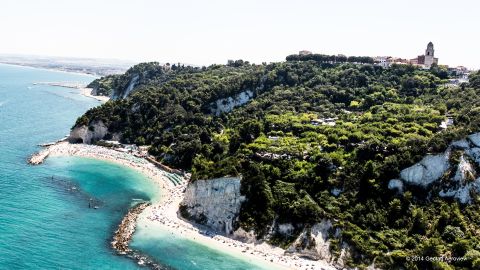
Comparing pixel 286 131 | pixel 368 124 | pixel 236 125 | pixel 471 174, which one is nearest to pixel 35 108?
Answer: pixel 236 125

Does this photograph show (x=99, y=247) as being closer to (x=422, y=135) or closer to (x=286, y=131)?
(x=286, y=131)

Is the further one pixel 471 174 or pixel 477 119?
pixel 477 119

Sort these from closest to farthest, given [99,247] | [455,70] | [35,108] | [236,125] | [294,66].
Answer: [99,247]
[236,125]
[455,70]
[294,66]
[35,108]

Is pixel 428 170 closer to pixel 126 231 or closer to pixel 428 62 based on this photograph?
pixel 126 231

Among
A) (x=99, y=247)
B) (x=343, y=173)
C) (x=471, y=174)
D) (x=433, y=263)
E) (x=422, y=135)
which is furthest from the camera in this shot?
(x=422, y=135)

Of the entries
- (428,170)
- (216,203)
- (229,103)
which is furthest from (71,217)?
(229,103)

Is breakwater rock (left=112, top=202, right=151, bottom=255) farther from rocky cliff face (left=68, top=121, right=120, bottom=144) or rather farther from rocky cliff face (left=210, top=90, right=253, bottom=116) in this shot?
rocky cliff face (left=210, top=90, right=253, bottom=116)
